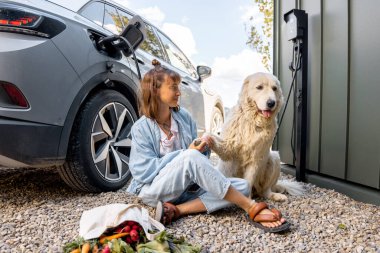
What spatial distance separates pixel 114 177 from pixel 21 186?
2.75 ft

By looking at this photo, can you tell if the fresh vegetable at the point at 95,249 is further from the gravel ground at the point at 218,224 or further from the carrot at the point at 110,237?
the gravel ground at the point at 218,224

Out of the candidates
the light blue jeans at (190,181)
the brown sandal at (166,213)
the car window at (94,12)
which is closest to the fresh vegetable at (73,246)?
the brown sandal at (166,213)

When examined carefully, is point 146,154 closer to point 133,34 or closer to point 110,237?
point 110,237

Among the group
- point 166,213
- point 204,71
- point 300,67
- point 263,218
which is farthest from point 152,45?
point 263,218

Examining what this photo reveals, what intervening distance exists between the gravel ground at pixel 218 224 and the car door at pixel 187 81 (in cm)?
201

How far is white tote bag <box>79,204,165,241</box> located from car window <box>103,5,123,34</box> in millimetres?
1914

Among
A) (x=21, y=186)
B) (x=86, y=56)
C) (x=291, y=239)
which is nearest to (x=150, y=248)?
(x=291, y=239)

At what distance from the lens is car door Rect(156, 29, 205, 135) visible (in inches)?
173

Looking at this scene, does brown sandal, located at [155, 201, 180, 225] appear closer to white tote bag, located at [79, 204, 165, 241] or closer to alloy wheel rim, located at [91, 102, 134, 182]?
white tote bag, located at [79, 204, 165, 241]

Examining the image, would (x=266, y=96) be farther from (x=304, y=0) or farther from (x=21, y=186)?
(x=21, y=186)

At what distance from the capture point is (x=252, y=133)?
2.54 meters

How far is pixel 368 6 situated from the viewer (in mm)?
2822

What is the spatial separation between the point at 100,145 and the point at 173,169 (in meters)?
0.88

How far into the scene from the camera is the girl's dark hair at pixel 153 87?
2.44 metres
